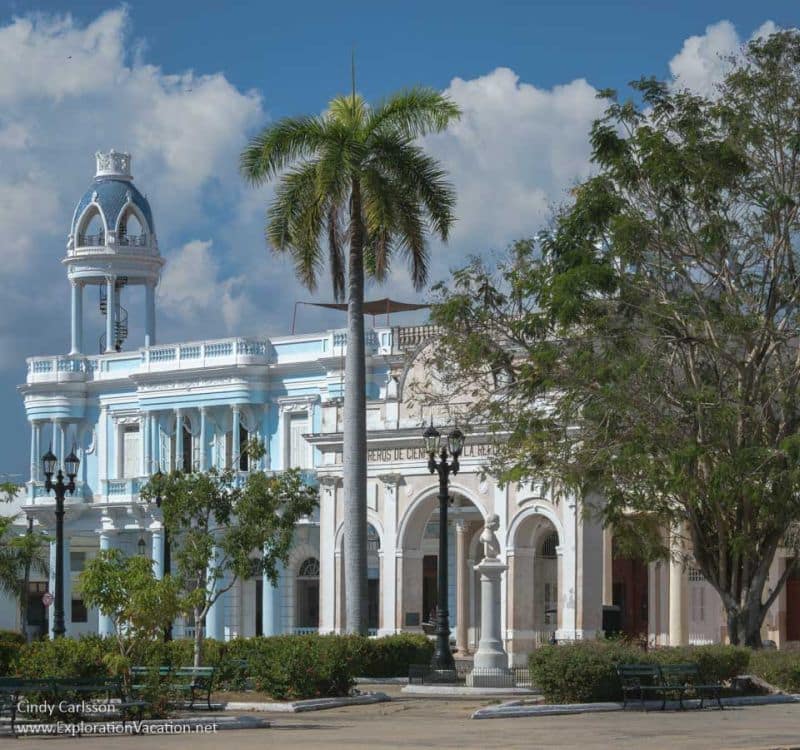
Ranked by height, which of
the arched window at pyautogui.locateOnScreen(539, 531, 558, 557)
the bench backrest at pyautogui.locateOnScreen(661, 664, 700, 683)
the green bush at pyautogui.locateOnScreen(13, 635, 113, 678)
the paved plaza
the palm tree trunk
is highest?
the palm tree trunk

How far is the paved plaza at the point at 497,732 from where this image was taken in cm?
2139

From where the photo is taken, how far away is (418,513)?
46.1m

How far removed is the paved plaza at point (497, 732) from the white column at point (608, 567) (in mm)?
19141

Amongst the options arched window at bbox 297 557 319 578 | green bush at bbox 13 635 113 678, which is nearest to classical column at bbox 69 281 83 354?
arched window at bbox 297 557 319 578

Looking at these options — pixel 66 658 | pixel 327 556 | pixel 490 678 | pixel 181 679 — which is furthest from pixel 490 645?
pixel 327 556

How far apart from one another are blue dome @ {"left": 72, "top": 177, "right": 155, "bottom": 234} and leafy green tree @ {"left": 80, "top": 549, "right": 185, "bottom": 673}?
143 ft

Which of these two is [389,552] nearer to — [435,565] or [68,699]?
[435,565]

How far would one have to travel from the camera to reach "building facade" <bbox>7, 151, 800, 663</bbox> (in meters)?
44.1

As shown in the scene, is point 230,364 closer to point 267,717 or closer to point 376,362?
point 376,362

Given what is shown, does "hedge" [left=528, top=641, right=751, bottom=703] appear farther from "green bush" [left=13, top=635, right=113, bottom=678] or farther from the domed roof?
the domed roof

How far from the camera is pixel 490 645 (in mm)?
33938

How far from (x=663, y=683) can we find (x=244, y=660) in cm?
743

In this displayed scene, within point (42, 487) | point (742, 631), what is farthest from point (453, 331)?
point (42, 487)

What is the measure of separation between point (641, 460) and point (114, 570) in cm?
1099
